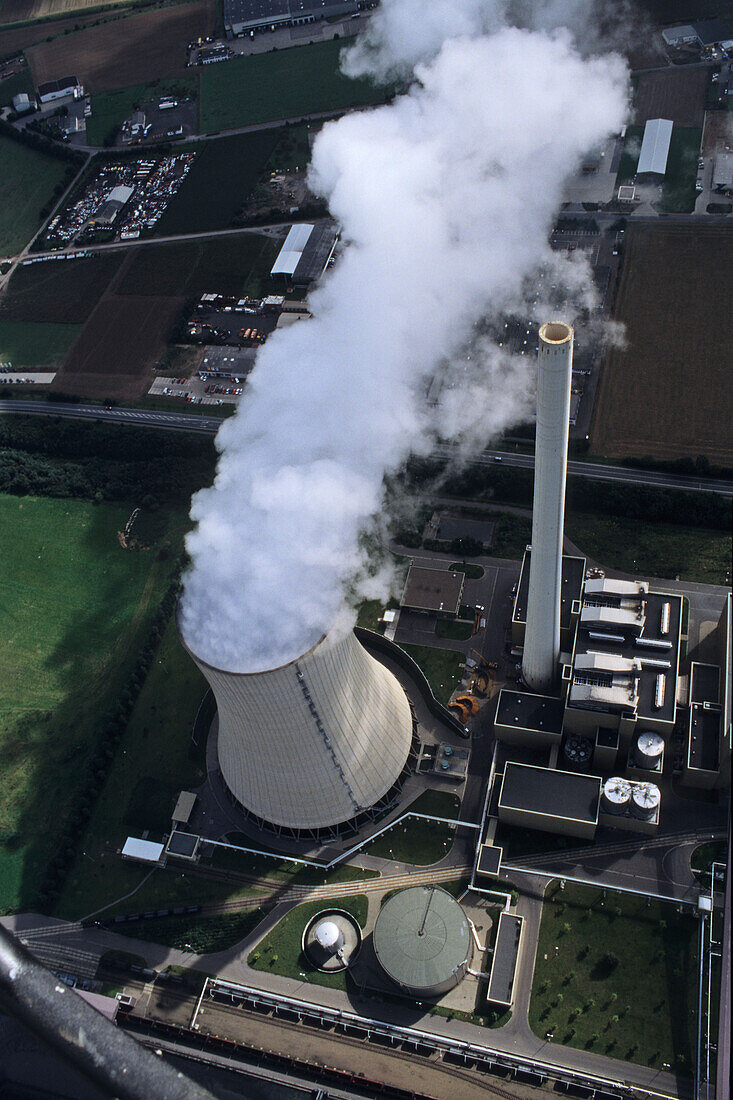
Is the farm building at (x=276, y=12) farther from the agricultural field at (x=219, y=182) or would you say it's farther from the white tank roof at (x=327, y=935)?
the white tank roof at (x=327, y=935)

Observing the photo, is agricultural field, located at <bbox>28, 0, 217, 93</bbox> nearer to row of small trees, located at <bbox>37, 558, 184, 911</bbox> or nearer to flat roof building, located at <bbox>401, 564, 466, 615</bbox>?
row of small trees, located at <bbox>37, 558, 184, 911</bbox>

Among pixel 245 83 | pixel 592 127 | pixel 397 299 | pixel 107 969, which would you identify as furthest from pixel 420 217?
pixel 245 83

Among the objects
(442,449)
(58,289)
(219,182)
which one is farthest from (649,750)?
(219,182)

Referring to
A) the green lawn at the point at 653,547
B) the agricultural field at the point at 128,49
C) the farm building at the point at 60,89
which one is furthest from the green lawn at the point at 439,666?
the farm building at the point at 60,89

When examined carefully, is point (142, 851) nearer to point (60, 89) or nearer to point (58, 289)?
point (58, 289)

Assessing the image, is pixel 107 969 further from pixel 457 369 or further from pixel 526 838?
pixel 457 369

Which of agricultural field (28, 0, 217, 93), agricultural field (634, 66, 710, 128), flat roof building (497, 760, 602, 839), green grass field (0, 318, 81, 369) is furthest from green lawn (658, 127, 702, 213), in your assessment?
agricultural field (28, 0, 217, 93)
